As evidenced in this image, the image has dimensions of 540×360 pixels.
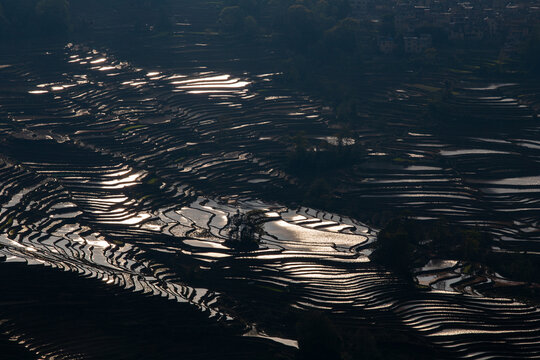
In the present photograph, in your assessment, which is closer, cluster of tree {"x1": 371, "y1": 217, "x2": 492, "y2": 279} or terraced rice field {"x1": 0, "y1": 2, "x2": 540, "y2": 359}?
terraced rice field {"x1": 0, "y1": 2, "x2": 540, "y2": 359}

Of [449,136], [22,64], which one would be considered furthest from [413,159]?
[22,64]

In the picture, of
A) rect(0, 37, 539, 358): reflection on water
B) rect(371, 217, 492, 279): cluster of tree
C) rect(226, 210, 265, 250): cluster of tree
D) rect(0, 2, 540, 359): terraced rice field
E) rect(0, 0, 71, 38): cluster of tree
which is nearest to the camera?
rect(0, 2, 540, 359): terraced rice field

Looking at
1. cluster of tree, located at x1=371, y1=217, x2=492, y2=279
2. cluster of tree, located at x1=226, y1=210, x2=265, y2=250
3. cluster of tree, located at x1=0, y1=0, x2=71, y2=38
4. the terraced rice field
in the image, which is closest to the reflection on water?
the terraced rice field

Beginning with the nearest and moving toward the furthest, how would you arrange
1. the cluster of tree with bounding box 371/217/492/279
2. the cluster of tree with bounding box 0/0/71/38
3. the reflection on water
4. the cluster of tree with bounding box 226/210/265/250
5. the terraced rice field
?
the terraced rice field → the reflection on water → the cluster of tree with bounding box 371/217/492/279 → the cluster of tree with bounding box 226/210/265/250 → the cluster of tree with bounding box 0/0/71/38

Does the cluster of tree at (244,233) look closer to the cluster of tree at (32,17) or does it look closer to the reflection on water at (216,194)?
the reflection on water at (216,194)

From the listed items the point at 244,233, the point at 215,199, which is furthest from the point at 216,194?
the point at 244,233

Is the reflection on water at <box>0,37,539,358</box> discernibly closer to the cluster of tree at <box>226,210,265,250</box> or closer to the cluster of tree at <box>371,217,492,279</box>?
the cluster of tree at <box>226,210,265,250</box>
